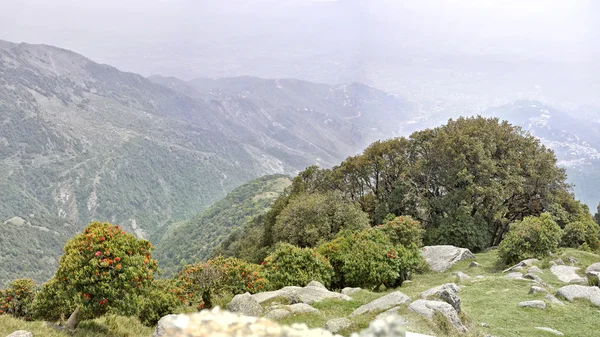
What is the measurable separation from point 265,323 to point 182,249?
15247 centimetres

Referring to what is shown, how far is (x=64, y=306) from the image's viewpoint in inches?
571

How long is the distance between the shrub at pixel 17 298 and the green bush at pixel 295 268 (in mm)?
11631

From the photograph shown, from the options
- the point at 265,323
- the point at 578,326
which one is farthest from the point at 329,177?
the point at 265,323

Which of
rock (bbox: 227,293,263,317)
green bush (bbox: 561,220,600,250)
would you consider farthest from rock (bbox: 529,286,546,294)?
green bush (bbox: 561,220,600,250)

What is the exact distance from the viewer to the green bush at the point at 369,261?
2123cm

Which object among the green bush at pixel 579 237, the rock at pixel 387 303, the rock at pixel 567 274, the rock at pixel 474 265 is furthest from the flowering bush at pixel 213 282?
the green bush at pixel 579 237

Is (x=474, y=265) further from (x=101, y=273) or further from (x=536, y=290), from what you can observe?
(x=101, y=273)

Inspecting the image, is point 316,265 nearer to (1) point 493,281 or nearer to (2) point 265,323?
(1) point 493,281

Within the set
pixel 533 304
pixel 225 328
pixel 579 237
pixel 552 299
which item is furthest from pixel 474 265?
pixel 225 328

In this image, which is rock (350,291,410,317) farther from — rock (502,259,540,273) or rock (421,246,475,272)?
rock (421,246,475,272)

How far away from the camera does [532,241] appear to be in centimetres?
2423

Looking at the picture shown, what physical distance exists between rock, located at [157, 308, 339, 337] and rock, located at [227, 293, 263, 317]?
1031 centimetres

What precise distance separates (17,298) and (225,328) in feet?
72.6

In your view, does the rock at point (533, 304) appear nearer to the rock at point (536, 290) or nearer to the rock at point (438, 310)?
the rock at point (536, 290)
